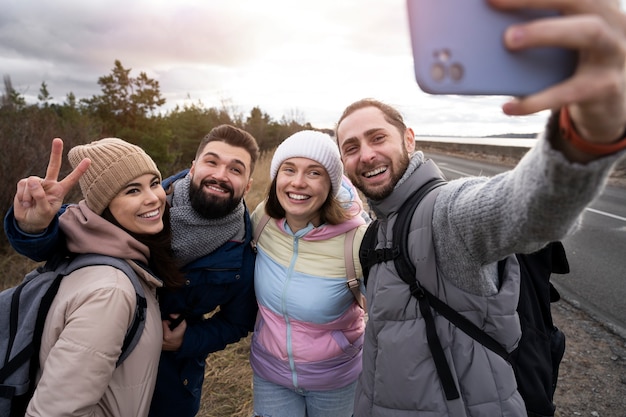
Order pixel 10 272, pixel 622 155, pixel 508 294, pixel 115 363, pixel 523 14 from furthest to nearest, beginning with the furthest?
pixel 10 272, pixel 115 363, pixel 508 294, pixel 622 155, pixel 523 14

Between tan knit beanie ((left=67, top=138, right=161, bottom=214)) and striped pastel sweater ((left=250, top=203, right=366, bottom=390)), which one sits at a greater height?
tan knit beanie ((left=67, top=138, right=161, bottom=214))

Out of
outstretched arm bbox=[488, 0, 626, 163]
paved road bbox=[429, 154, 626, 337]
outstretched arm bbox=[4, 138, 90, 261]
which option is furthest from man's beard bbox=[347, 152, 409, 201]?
paved road bbox=[429, 154, 626, 337]

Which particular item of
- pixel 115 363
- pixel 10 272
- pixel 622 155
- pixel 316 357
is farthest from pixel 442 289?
pixel 10 272

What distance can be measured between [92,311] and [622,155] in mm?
1607

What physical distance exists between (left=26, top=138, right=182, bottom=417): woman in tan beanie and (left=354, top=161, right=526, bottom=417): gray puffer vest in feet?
3.24

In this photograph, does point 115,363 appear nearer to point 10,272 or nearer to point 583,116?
point 583,116

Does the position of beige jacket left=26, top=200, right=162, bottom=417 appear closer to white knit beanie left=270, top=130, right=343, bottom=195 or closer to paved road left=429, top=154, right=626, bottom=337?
white knit beanie left=270, top=130, right=343, bottom=195

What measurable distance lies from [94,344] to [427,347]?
47.0 inches

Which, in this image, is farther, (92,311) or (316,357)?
(316,357)

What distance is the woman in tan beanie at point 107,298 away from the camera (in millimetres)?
1238

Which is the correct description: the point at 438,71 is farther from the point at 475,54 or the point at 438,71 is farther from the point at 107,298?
the point at 107,298

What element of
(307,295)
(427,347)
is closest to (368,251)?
(427,347)

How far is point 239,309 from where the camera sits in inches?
86.4

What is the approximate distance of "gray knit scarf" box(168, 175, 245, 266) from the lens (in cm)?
199
